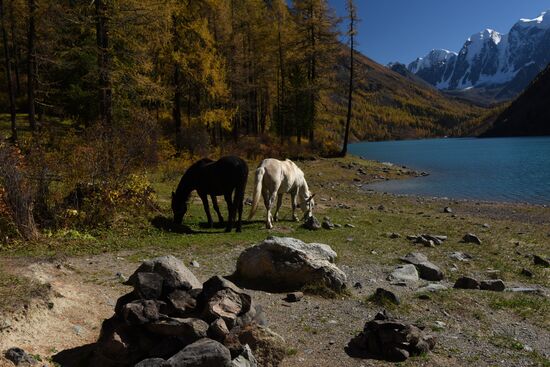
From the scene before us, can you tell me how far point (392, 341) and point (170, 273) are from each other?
12.9 feet

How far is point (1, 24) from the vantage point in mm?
32781

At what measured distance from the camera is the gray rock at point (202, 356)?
18.8ft

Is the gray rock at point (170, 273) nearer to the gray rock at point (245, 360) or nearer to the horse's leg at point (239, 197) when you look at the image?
the gray rock at point (245, 360)

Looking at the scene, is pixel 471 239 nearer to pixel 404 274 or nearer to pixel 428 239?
pixel 428 239

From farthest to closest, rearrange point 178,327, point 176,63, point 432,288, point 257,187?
point 176,63 → point 257,187 → point 432,288 → point 178,327

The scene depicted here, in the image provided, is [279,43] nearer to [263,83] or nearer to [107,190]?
[263,83]

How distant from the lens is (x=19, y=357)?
6059 millimetres

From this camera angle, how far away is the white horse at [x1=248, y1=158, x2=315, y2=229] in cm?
1611

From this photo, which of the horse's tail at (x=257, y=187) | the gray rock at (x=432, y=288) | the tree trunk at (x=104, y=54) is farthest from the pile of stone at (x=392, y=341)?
the tree trunk at (x=104, y=54)

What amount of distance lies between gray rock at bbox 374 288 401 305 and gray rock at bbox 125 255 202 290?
4.06m

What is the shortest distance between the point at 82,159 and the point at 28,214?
2.82 meters

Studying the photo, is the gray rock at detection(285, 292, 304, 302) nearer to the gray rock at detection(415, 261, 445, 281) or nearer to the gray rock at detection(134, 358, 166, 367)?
the gray rock at detection(134, 358, 166, 367)

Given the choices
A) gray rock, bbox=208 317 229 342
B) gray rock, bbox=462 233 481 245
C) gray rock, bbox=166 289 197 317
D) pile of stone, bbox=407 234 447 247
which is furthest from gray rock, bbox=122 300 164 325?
gray rock, bbox=462 233 481 245

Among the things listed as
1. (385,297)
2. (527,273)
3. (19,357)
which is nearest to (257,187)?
(385,297)
